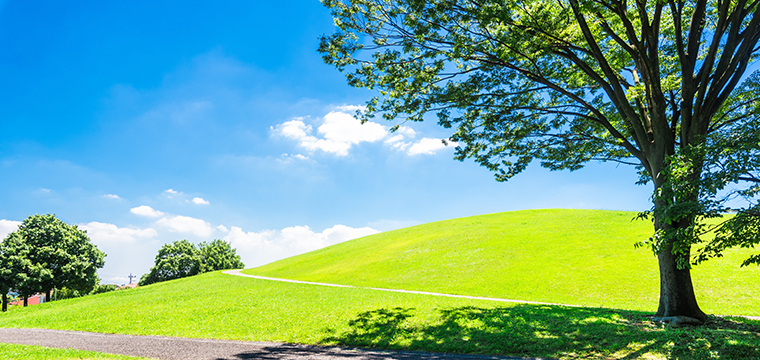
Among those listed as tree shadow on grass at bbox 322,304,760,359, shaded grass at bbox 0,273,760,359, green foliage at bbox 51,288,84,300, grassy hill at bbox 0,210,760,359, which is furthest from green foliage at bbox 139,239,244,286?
tree shadow on grass at bbox 322,304,760,359

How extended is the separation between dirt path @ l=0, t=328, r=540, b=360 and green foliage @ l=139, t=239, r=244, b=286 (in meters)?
58.1

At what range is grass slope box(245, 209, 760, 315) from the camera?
22672 mm

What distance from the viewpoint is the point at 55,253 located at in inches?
1545

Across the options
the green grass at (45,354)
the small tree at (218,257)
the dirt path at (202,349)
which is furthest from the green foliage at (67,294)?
the green grass at (45,354)

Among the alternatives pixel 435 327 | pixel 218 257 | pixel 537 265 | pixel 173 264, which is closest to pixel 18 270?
pixel 173 264

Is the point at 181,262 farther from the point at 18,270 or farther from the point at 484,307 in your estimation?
the point at 484,307

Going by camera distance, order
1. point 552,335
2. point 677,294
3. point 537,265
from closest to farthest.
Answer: point 552,335 → point 677,294 → point 537,265

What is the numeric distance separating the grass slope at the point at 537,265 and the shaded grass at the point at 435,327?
9.38m

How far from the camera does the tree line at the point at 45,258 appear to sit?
3625 cm

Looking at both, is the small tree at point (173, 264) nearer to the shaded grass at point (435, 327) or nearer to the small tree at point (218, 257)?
the small tree at point (218, 257)

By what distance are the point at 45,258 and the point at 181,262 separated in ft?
94.5

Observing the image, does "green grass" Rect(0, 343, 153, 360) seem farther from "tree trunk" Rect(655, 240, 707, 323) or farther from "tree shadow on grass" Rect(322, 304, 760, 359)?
"tree trunk" Rect(655, 240, 707, 323)

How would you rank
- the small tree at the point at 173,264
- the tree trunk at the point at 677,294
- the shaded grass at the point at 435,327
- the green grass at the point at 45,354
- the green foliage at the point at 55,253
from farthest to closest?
the small tree at the point at 173,264 < the green foliage at the point at 55,253 < the tree trunk at the point at 677,294 < the green grass at the point at 45,354 < the shaded grass at the point at 435,327

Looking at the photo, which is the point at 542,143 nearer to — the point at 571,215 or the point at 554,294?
the point at 554,294
